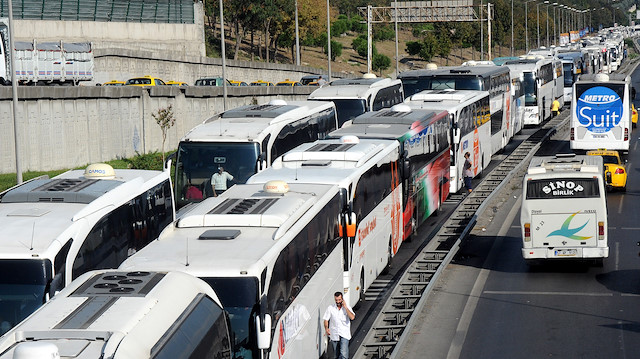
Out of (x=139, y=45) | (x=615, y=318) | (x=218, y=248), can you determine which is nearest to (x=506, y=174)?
(x=615, y=318)

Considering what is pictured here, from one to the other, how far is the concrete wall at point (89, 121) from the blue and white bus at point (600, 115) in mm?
17420

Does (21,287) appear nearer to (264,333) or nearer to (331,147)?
(264,333)

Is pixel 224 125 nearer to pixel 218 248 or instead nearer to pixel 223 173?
pixel 223 173

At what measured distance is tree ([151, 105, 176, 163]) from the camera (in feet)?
138

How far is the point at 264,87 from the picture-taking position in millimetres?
54250

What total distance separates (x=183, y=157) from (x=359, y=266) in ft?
19.7

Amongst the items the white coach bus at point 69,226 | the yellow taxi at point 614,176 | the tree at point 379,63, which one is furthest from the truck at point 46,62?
the tree at point 379,63

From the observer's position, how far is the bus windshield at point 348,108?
120 ft

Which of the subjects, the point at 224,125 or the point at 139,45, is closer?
the point at 224,125

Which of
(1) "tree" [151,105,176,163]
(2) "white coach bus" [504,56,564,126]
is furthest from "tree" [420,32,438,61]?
(1) "tree" [151,105,176,163]

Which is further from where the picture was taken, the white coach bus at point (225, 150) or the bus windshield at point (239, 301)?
the white coach bus at point (225, 150)

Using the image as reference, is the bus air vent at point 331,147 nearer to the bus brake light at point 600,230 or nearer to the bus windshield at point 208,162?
the bus windshield at point 208,162

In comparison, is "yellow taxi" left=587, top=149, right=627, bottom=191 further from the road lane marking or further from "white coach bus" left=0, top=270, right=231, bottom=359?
"white coach bus" left=0, top=270, right=231, bottom=359

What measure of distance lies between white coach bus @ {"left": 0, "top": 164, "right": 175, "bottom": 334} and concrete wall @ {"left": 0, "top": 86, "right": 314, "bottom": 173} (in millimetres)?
17585
